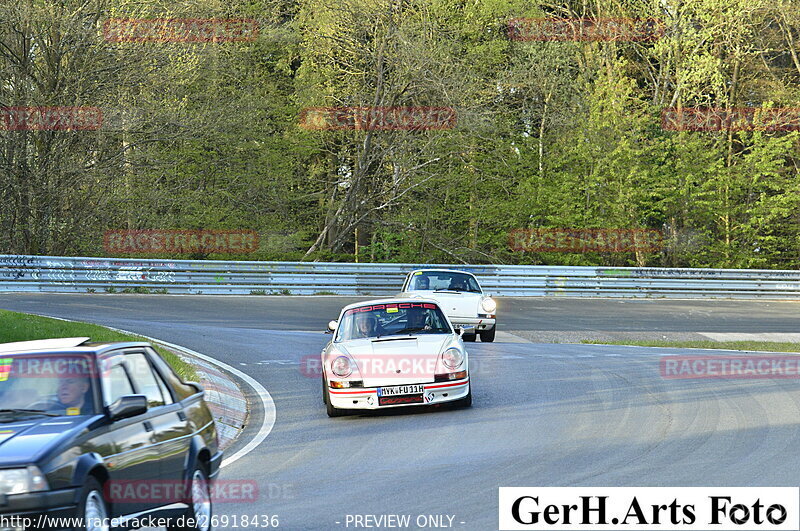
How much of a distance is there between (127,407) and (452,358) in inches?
262

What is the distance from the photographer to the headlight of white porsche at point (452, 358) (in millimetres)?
12297

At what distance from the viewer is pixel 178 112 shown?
115 ft

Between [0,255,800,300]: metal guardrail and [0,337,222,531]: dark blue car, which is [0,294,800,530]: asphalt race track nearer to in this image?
[0,337,222,531]: dark blue car

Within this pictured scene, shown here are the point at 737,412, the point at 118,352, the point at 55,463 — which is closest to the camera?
the point at 55,463

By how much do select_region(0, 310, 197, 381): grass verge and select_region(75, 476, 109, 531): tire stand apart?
956cm

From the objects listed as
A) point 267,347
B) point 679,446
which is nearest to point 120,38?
point 267,347

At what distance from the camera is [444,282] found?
21.8 metres

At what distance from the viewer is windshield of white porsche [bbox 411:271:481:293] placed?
2158 cm

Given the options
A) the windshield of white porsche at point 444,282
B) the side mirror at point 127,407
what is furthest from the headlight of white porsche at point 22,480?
the windshield of white porsche at point 444,282

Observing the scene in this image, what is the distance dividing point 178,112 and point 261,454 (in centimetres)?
2684

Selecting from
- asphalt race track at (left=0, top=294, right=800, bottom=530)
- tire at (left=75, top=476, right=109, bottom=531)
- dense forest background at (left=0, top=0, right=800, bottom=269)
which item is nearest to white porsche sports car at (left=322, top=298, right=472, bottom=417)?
asphalt race track at (left=0, top=294, right=800, bottom=530)

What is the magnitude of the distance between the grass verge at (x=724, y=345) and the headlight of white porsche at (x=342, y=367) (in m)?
11.2

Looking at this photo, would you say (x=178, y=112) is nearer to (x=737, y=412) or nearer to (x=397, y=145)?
(x=397, y=145)

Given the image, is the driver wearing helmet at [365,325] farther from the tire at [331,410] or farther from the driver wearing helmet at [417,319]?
the tire at [331,410]
